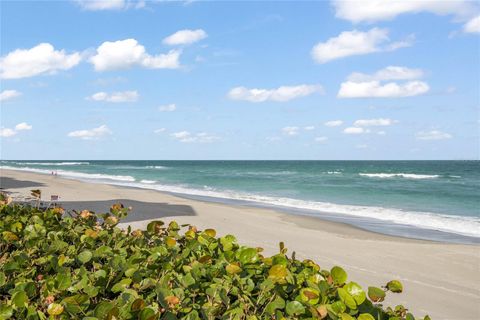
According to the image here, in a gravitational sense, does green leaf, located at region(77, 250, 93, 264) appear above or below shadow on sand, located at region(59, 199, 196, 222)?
above

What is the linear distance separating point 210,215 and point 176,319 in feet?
42.0

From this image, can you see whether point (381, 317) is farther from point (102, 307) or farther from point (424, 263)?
point (424, 263)

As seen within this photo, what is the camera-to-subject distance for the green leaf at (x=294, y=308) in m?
1.51

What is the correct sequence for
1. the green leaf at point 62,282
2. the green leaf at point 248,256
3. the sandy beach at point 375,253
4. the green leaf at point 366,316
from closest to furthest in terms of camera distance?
the green leaf at point 366,316, the green leaf at point 62,282, the green leaf at point 248,256, the sandy beach at point 375,253

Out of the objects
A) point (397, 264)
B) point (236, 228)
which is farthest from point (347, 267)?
point (236, 228)

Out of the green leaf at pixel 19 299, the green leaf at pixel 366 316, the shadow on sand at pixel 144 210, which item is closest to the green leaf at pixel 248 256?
the green leaf at pixel 366 316

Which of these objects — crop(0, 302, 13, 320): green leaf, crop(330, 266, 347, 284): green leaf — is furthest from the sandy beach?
crop(330, 266, 347, 284): green leaf

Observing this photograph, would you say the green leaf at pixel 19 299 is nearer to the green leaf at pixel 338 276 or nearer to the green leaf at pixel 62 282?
the green leaf at pixel 62 282

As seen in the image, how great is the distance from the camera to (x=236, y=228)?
11.7 metres

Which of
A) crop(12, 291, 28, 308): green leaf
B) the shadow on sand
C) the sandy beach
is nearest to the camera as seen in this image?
crop(12, 291, 28, 308): green leaf

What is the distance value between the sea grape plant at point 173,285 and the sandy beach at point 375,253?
384cm

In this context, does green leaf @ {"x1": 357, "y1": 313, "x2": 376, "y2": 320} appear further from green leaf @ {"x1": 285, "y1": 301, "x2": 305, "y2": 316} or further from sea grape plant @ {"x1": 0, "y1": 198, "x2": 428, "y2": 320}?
green leaf @ {"x1": 285, "y1": 301, "x2": 305, "y2": 316}

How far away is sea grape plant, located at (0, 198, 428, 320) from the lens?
1537 mm

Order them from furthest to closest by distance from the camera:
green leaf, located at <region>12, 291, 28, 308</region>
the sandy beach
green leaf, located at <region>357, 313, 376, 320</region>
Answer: the sandy beach
green leaf, located at <region>12, 291, 28, 308</region>
green leaf, located at <region>357, 313, 376, 320</region>
